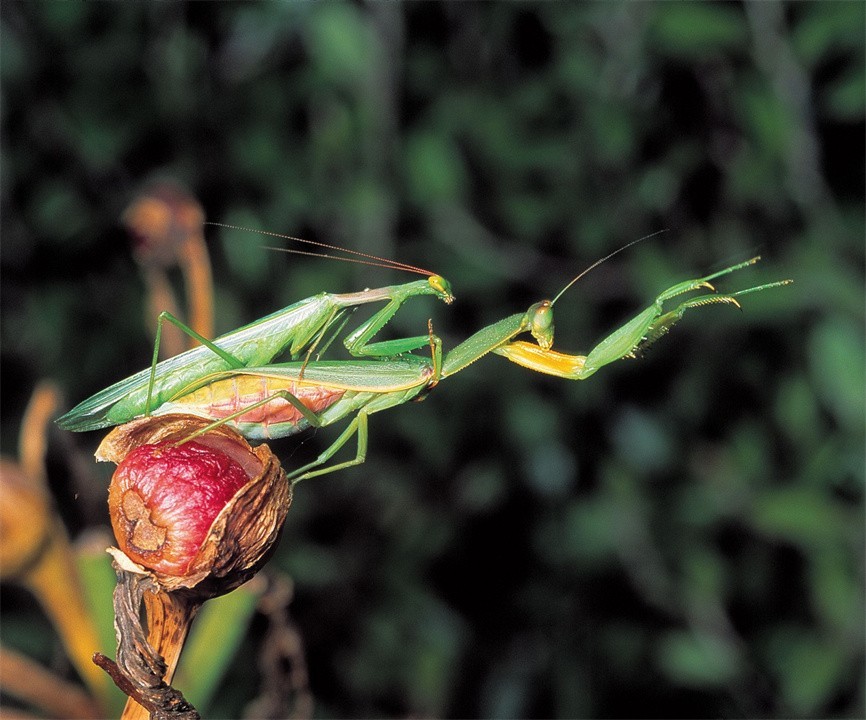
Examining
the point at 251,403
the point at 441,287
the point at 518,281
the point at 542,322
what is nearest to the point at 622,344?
the point at 542,322

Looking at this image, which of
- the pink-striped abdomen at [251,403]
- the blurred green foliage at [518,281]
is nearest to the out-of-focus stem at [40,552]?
the pink-striped abdomen at [251,403]

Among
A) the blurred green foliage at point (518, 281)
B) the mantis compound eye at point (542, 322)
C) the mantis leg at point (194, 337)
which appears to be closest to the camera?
the mantis leg at point (194, 337)

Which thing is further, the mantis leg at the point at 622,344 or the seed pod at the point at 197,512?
the mantis leg at the point at 622,344

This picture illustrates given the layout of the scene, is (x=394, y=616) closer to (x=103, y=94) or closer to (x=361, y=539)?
(x=361, y=539)

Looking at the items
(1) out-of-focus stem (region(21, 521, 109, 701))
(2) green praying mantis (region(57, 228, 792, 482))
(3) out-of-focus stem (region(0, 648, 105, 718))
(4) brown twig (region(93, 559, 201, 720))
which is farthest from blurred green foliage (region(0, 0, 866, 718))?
(4) brown twig (region(93, 559, 201, 720))

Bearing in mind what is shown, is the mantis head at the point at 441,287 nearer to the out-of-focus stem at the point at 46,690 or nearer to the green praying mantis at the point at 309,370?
the green praying mantis at the point at 309,370

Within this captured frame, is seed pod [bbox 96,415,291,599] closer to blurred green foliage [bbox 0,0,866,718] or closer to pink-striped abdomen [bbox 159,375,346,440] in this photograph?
pink-striped abdomen [bbox 159,375,346,440]
